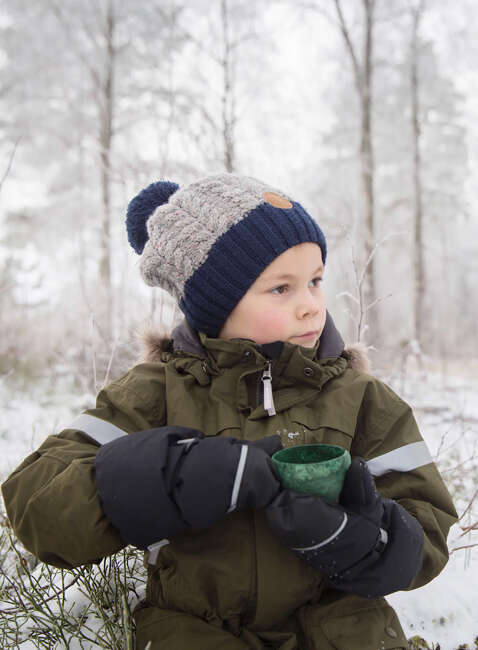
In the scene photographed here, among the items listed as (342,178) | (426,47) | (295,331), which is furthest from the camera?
(342,178)

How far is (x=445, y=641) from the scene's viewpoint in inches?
69.7

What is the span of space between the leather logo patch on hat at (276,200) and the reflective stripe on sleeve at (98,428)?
0.86 m

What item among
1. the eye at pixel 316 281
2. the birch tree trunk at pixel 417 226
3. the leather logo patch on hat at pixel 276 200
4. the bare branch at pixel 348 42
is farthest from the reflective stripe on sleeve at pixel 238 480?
the birch tree trunk at pixel 417 226

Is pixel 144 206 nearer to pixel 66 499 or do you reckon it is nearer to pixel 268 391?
pixel 268 391

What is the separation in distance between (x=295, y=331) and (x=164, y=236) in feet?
1.79

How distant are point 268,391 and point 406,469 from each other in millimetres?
451

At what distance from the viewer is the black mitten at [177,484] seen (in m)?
1.08

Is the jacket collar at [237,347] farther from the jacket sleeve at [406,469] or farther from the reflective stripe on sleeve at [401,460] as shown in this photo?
the reflective stripe on sleeve at [401,460]

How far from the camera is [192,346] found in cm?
159

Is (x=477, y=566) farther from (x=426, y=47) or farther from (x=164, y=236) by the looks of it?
(x=426, y=47)

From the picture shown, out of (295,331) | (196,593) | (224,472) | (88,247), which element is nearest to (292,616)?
(196,593)

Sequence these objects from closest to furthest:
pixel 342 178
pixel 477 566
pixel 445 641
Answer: pixel 445 641 < pixel 477 566 < pixel 342 178

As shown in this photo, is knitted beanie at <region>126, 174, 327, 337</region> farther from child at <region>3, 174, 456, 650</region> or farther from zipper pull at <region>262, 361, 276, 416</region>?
zipper pull at <region>262, 361, 276, 416</region>

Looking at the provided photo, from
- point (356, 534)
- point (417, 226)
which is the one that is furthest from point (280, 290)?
point (417, 226)
